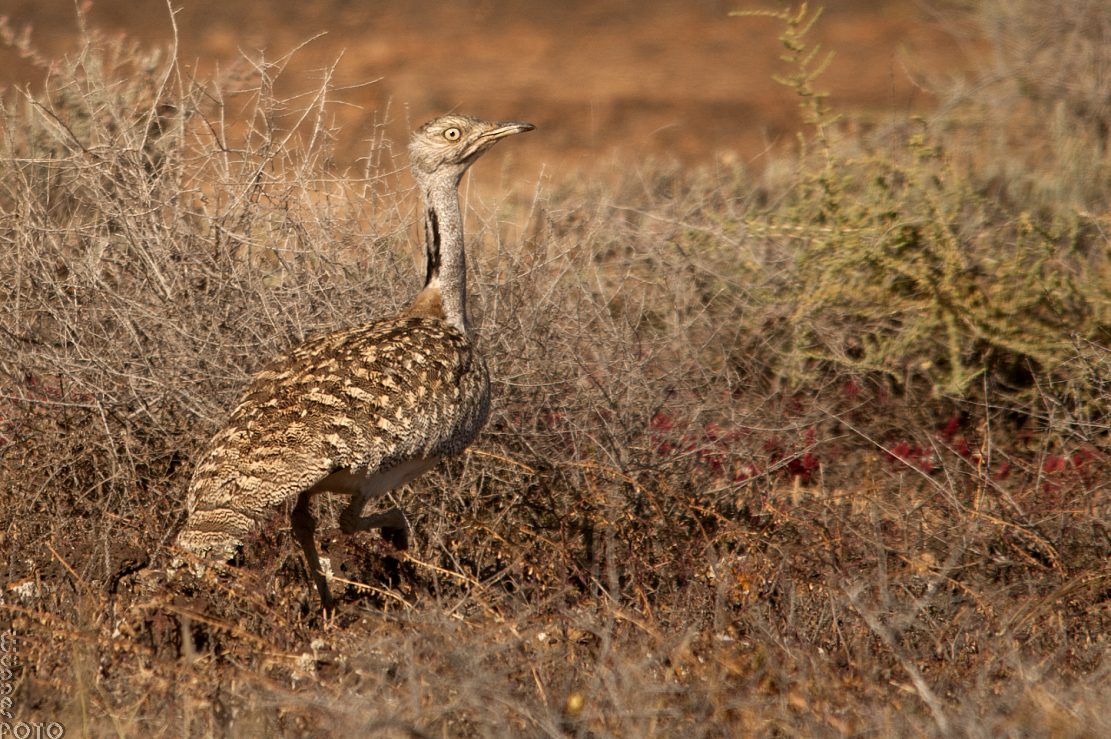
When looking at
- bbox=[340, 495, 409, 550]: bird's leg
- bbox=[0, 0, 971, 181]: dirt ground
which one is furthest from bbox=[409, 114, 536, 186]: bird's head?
bbox=[0, 0, 971, 181]: dirt ground

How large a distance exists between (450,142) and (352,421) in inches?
52.3

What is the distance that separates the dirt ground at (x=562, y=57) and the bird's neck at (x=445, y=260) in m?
5.58

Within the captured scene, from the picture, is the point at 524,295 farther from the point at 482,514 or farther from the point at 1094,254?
the point at 1094,254

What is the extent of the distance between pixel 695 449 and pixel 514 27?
581 inches

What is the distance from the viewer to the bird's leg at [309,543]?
341cm

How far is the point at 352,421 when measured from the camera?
316 cm

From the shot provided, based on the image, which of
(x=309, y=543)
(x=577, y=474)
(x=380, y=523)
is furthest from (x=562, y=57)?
(x=309, y=543)

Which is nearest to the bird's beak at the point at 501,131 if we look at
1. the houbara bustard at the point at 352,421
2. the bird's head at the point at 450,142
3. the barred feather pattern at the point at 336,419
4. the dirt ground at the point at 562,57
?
the bird's head at the point at 450,142

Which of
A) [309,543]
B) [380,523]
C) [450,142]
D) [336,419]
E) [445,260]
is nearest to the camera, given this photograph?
[336,419]

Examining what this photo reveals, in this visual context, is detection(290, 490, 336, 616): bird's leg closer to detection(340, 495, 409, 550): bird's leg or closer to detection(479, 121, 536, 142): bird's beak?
detection(340, 495, 409, 550): bird's leg

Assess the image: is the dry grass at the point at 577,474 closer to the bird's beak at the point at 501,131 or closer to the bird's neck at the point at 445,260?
the bird's neck at the point at 445,260

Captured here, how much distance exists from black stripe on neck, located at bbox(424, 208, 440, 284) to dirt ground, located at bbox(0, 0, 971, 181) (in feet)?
18.4

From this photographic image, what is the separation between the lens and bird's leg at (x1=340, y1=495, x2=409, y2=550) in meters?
3.48

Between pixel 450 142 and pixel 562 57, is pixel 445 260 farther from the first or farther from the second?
pixel 562 57
